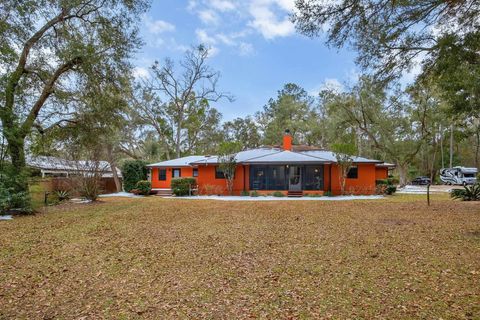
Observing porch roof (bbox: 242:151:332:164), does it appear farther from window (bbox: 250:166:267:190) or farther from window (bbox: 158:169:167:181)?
window (bbox: 158:169:167:181)

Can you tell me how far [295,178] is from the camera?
2061 centimetres

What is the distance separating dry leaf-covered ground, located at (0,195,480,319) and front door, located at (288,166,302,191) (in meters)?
10.9

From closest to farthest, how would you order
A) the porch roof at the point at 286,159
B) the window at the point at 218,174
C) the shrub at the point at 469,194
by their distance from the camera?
the shrub at the point at 469,194 → the porch roof at the point at 286,159 → the window at the point at 218,174

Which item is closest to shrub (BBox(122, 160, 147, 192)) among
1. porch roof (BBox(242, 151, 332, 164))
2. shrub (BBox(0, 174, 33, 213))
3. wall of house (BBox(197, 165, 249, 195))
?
wall of house (BBox(197, 165, 249, 195))

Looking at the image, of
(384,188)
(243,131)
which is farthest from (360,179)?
(243,131)

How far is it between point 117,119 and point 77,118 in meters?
1.77

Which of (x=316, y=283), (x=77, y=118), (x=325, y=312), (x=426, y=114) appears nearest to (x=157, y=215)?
(x=77, y=118)

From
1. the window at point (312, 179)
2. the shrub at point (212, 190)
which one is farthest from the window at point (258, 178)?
the window at point (312, 179)

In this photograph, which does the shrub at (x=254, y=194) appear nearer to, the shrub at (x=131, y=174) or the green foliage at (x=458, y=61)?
the shrub at (x=131, y=174)

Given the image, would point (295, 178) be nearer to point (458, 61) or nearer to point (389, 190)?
point (389, 190)

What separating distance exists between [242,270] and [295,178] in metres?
15.9

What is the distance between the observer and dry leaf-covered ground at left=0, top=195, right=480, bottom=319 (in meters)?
3.75

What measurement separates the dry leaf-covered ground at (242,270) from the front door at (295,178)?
35.6ft

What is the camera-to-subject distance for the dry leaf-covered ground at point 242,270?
12.3 feet
